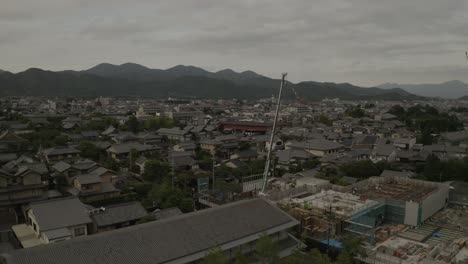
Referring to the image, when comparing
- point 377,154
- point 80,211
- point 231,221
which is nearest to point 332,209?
point 231,221

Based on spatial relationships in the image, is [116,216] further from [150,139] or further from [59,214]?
[150,139]

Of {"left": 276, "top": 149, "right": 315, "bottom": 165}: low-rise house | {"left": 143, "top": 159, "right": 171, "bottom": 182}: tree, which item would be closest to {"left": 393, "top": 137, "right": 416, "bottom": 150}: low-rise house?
{"left": 276, "top": 149, "right": 315, "bottom": 165}: low-rise house

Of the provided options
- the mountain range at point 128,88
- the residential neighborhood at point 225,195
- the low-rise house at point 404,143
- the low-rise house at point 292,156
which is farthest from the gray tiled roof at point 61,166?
the mountain range at point 128,88

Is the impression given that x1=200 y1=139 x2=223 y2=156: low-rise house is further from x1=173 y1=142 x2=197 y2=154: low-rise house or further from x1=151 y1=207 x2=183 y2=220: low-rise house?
x1=151 y1=207 x2=183 y2=220: low-rise house

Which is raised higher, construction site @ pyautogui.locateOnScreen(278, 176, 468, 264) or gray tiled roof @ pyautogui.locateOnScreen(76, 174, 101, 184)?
gray tiled roof @ pyautogui.locateOnScreen(76, 174, 101, 184)

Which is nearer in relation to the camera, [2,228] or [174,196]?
[2,228]

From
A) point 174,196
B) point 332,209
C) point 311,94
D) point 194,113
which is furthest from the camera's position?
point 311,94

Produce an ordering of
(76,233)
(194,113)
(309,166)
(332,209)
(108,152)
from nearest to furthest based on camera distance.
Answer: (76,233) → (332,209) → (309,166) → (108,152) → (194,113)

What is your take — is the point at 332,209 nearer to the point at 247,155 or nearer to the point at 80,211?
the point at 80,211
